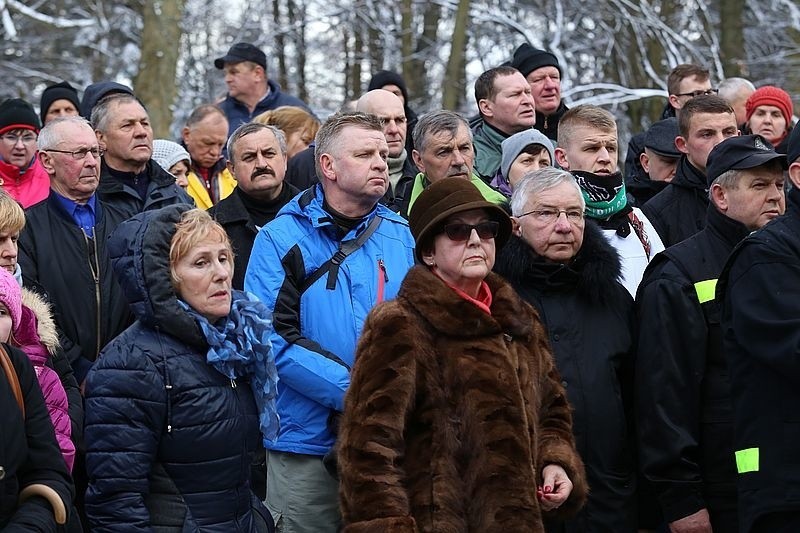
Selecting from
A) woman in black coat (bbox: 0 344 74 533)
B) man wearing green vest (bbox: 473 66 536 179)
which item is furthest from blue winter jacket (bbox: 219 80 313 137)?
woman in black coat (bbox: 0 344 74 533)

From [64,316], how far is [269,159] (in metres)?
1.64

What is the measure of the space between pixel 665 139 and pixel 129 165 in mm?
3399

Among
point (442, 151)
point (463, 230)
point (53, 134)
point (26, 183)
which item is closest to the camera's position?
point (463, 230)

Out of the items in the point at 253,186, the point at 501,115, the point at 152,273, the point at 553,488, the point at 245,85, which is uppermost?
the point at 245,85

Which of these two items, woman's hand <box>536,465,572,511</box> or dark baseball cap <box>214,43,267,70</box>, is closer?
woman's hand <box>536,465,572,511</box>

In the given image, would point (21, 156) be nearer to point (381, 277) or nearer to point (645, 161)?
point (381, 277)

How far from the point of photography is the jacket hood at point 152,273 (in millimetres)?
4863

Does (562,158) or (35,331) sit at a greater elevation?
(562,158)

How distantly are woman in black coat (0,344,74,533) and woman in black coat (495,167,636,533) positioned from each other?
82.5 inches

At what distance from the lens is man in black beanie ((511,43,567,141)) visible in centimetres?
866

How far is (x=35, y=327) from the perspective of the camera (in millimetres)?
5156

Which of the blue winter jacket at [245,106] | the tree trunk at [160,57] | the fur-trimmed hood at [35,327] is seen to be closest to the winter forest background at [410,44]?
the tree trunk at [160,57]

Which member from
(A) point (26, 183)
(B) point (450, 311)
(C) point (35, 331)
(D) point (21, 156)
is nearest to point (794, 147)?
(B) point (450, 311)

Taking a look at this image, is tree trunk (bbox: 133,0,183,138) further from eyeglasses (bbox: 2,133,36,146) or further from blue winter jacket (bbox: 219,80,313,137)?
eyeglasses (bbox: 2,133,36,146)
